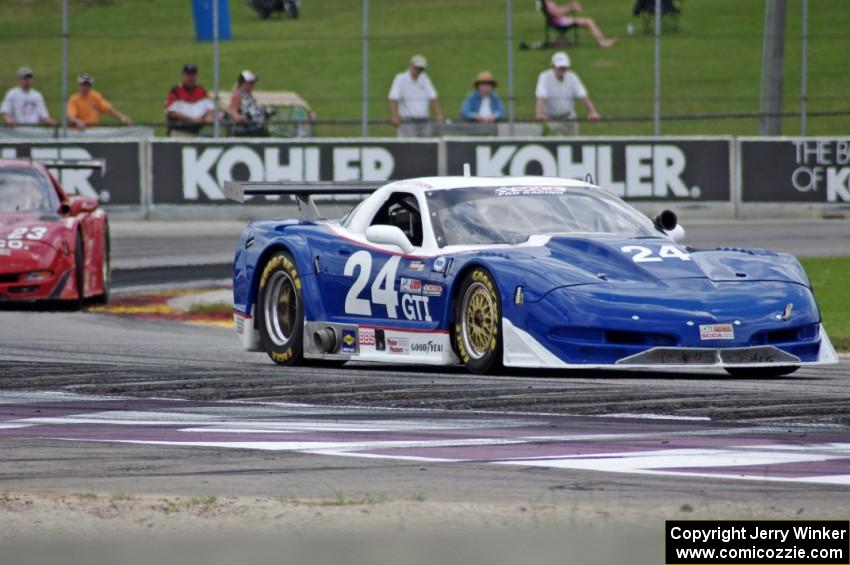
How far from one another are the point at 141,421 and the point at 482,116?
64.4 feet

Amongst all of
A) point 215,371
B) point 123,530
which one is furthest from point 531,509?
point 215,371

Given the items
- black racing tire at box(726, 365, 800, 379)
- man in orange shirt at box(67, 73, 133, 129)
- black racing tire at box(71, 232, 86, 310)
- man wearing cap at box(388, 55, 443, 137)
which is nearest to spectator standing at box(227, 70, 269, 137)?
man in orange shirt at box(67, 73, 133, 129)

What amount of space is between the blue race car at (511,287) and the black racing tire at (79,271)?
433 centimetres

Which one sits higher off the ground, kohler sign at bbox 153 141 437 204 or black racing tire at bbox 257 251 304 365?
kohler sign at bbox 153 141 437 204

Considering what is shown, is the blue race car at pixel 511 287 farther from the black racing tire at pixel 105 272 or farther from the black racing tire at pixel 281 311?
the black racing tire at pixel 105 272

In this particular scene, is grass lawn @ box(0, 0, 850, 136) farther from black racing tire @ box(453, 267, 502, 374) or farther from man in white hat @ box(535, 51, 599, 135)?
black racing tire @ box(453, 267, 502, 374)

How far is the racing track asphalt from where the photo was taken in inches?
265

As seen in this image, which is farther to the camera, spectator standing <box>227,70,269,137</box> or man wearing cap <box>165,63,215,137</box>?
man wearing cap <box>165,63,215,137</box>

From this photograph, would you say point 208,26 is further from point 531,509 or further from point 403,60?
point 531,509

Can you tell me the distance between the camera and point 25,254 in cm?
1673

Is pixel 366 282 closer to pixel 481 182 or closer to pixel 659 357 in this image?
Answer: pixel 481 182

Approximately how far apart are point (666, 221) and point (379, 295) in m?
1.95

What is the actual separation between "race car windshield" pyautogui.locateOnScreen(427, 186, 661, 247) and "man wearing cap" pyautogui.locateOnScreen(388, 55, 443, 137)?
15753 millimetres

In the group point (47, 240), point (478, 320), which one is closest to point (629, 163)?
point (47, 240)
